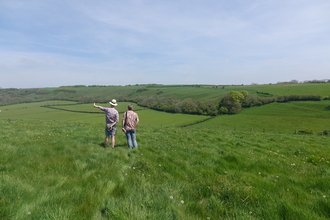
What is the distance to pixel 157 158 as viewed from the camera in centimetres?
706

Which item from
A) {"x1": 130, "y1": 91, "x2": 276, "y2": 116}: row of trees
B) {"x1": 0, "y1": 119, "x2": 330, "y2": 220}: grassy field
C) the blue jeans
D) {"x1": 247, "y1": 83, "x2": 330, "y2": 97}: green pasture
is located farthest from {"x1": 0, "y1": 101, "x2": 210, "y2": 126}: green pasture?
{"x1": 247, "y1": 83, "x2": 330, "y2": 97}: green pasture

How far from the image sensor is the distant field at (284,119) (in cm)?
5267

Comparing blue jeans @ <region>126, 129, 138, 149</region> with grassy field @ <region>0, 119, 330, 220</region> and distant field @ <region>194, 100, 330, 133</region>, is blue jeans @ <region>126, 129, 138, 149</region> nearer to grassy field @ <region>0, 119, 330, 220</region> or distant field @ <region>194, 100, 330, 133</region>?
grassy field @ <region>0, 119, 330, 220</region>

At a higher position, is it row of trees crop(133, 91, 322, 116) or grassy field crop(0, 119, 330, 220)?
grassy field crop(0, 119, 330, 220)

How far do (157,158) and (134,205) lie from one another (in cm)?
387

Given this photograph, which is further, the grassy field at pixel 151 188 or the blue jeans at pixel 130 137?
the blue jeans at pixel 130 137

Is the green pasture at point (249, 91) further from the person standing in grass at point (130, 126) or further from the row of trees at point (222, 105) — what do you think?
the person standing in grass at point (130, 126)

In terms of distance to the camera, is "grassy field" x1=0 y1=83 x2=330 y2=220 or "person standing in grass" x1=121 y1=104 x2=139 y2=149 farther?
"person standing in grass" x1=121 y1=104 x2=139 y2=149

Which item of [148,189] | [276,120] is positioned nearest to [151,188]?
[148,189]

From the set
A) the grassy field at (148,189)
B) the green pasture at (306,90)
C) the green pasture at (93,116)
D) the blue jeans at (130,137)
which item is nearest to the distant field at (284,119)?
the green pasture at (93,116)

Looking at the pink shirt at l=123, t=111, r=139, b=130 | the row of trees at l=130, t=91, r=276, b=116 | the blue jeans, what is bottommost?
the row of trees at l=130, t=91, r=276, b=116

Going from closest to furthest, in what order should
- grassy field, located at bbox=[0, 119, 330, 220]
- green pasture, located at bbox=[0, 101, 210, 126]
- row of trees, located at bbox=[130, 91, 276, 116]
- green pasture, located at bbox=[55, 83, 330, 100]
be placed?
grassy field, located at bbox=[0, 119, 330, 220], green pasture, located at bbox=[0, 101, 210, 126], row of trees, located at bbox=[130, 91, 276, 116], green pasture, located at bbox=[55, 83, 330, 100]

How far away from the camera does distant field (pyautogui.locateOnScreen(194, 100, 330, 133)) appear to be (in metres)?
52.7

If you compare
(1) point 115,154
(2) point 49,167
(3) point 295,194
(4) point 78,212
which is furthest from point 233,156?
(2) point 49,167
